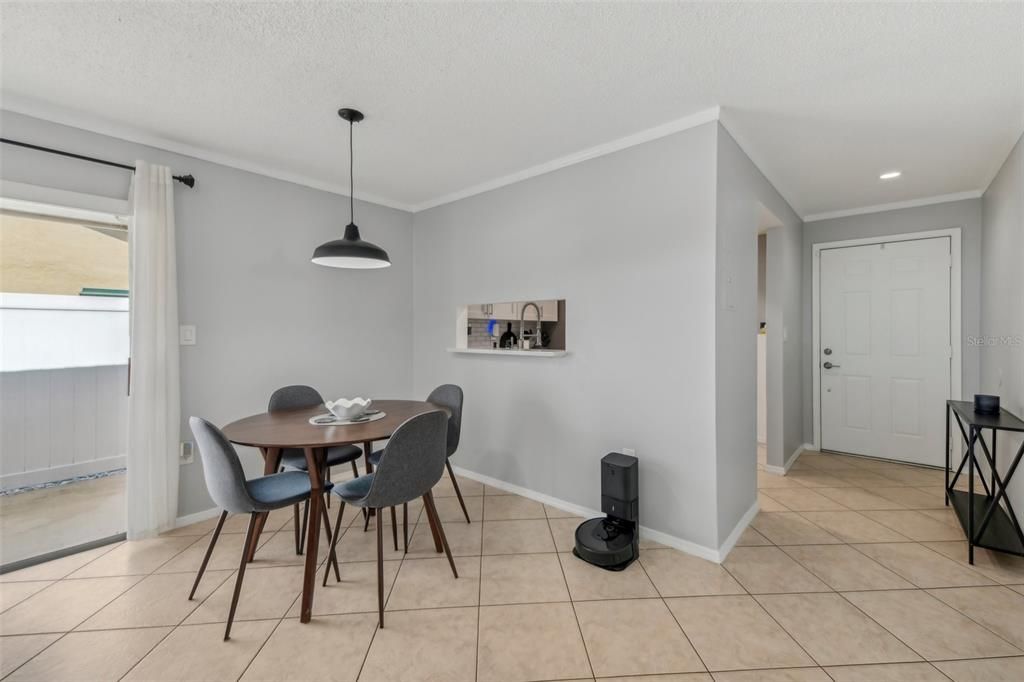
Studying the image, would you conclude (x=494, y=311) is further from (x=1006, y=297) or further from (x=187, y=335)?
(x=1006, y=297)

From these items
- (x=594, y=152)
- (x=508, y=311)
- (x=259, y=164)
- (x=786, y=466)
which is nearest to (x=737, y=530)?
(x=786, y=466)

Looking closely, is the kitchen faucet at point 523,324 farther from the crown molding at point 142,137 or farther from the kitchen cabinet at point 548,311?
the crown molding at point 142,137

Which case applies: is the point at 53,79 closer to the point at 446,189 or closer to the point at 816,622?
the point at 446,189

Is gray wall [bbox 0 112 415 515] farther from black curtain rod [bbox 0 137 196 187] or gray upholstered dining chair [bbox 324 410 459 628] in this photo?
gray upholstered dining chair [bbox 324 410 459 628]

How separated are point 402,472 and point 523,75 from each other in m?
1.95

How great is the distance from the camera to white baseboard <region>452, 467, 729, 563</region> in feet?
7.64

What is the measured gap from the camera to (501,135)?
2.59 m

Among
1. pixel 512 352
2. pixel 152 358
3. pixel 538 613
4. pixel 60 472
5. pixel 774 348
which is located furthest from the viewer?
pixel 774 348

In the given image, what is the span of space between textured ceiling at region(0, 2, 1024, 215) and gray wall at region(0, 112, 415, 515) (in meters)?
0.25

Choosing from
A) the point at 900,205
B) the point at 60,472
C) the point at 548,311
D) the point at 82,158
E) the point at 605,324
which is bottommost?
the point at 60,472

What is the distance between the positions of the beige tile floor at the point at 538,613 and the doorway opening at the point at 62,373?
1219 mm

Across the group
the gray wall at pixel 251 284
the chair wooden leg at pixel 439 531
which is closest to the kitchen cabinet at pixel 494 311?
the gray wall at pixel 251 284

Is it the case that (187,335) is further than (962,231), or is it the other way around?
(962,231)

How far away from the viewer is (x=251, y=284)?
10.0ft
